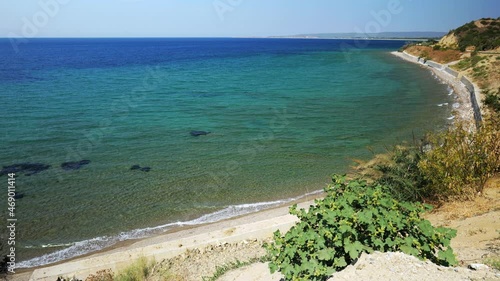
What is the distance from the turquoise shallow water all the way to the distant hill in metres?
24.1

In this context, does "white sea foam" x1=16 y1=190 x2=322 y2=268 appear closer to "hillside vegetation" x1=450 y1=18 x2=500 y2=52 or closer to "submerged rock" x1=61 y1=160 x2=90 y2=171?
"submerged rock" x1=61 y1=160 x2=90 y2=171

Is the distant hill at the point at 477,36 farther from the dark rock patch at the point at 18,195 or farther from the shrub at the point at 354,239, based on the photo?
the dark rock patch at the point at 18,195

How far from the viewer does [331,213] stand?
4.67 metres

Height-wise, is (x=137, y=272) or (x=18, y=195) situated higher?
(x=18, y=195)

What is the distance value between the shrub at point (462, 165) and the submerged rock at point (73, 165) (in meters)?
14.2

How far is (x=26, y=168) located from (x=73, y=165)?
1.96 m

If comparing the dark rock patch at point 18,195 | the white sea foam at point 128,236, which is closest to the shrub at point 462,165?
the white sea foam at point 128,236

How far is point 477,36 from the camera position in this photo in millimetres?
59844

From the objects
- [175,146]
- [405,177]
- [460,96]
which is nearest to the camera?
[405,177]

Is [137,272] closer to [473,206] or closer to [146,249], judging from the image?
[146,249]

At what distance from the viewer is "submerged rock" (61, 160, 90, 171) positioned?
1551 cm

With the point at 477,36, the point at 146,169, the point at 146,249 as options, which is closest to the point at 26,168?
the point at 146,169

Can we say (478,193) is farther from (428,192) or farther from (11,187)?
(11,187)

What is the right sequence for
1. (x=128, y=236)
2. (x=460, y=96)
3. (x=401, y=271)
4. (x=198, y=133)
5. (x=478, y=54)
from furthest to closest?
(x=478, y=54) → (x=460, y=96) → (x=198, y=133) → (x=128, y=236) → (x=401, y=271)
